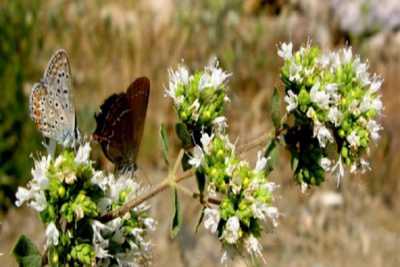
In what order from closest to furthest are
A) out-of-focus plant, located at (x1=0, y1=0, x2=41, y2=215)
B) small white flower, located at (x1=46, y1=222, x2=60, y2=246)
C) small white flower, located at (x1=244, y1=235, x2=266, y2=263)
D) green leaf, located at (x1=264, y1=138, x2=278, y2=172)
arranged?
small white flower, located at (x1=46, y1=222, x2=60, y2=246), small white flower, located at (x1=244, y1=235, x2=266, y2=263), green leaf, located at (x1=264, y1=138, x2=278, y2=172), out-of-focus plant, located at (x1=0, y1=0, x2=41, y2=215)

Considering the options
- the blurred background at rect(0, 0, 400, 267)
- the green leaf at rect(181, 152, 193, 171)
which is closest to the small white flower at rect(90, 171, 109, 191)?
the green leaf at rect(181, 152, 193, 171)

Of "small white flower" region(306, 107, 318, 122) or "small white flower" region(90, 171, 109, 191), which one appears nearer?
"small white flower" region(90, 171, 109, 191)

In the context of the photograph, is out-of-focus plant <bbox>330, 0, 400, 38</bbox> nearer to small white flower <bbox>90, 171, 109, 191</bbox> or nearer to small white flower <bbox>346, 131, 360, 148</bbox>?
small white flower <bbox>346, 131, 360, 148</bbox>

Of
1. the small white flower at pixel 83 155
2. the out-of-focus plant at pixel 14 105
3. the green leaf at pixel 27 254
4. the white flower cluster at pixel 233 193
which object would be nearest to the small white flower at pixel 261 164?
the white flower cluster at pixel 233 193

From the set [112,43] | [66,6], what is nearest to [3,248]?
[112,43]

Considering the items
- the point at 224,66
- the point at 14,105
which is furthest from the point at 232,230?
the point at 224,66

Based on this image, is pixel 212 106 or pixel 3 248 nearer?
pixel 212 106

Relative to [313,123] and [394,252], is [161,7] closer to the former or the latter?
[394,252]
